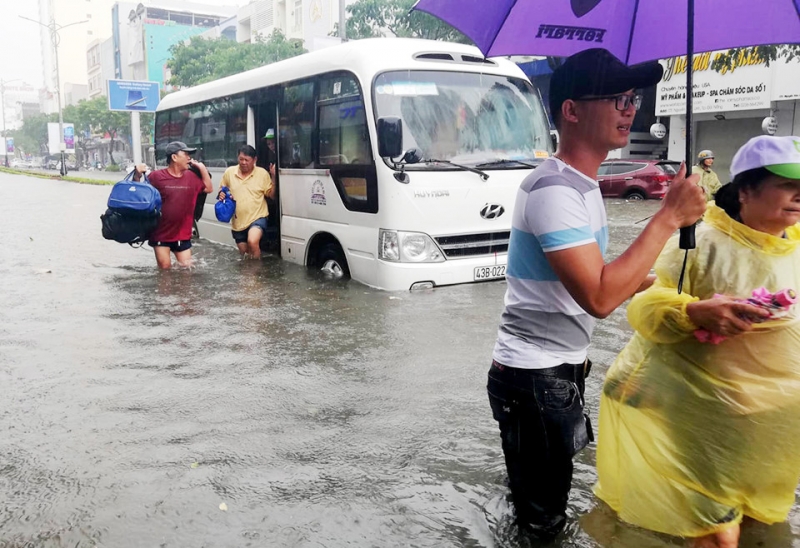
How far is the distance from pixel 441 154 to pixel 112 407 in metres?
4.04

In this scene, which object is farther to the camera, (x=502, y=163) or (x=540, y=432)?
(x=502, y=163)

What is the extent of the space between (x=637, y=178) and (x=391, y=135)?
1626cm

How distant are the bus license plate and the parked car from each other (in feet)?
46.9

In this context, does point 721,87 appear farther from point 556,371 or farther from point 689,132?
point 556,371

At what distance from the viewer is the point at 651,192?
69.3 feet

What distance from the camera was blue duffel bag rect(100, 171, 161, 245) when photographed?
8.44 meters

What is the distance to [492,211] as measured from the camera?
7.46m

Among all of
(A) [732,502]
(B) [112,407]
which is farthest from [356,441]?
(A) [732,502]

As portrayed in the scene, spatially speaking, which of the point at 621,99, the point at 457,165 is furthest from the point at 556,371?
the point at 457,165

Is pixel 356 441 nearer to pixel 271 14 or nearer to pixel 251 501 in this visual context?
pixel 251 501

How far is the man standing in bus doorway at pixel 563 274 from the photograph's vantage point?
2.10 metres

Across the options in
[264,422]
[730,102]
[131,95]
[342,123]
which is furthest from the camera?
[131,95]

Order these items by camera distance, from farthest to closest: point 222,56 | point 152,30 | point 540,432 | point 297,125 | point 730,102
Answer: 1. point 152,30
2. point 222,56
3. point 730,102
4. point 297,125
5. point 540,432

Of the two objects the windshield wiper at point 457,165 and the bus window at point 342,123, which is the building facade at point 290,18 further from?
the windshield wiper at point 457,165
